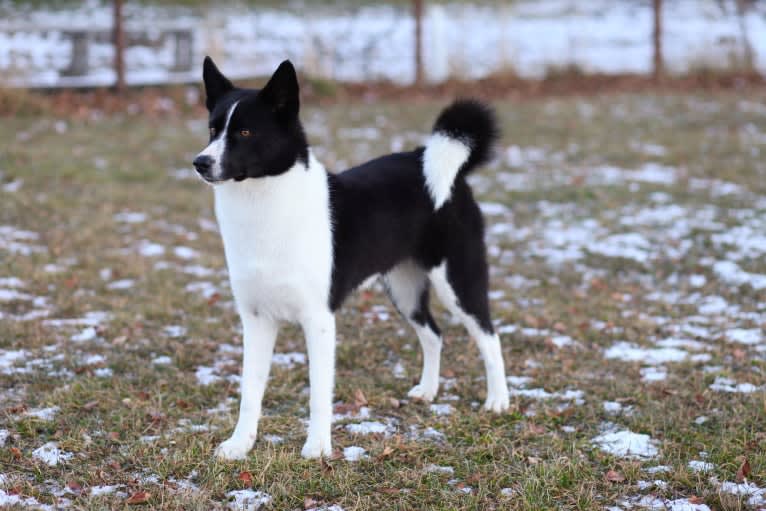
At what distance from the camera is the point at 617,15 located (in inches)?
739

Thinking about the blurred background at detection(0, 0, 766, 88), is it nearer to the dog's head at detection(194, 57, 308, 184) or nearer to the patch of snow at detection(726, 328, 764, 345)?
the dog's head at detection(194, 57, 308, 184)

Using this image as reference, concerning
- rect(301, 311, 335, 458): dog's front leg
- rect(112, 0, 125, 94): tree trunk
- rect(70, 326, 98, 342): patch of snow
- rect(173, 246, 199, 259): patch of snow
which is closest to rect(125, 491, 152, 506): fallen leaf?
rect(301, 311, 335, 458): dog's front leg

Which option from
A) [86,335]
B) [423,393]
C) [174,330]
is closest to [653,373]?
[423,393]

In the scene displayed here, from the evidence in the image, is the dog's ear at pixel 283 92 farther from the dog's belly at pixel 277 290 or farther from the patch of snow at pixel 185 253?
the patch of snow at pixel 185 253

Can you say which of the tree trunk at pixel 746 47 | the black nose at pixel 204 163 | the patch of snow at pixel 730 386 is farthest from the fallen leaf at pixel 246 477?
the tree trunk at pixel 746 47

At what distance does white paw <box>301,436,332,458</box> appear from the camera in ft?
10.2

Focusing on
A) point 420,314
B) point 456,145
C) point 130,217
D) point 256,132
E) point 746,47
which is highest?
point 746,47

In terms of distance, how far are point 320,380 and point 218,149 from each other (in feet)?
3.14

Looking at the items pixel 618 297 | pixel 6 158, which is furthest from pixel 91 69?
pixel 618 297

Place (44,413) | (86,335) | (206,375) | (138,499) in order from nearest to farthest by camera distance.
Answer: (138,499), (44,413), (206,375), (86,335)

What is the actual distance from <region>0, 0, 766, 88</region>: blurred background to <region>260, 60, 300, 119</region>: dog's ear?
8.64m

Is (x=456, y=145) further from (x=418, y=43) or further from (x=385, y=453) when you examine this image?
(x=418, y=43)

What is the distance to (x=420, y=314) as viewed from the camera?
3906 mm

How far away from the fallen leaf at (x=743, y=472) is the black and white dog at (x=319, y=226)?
3.39 ft
